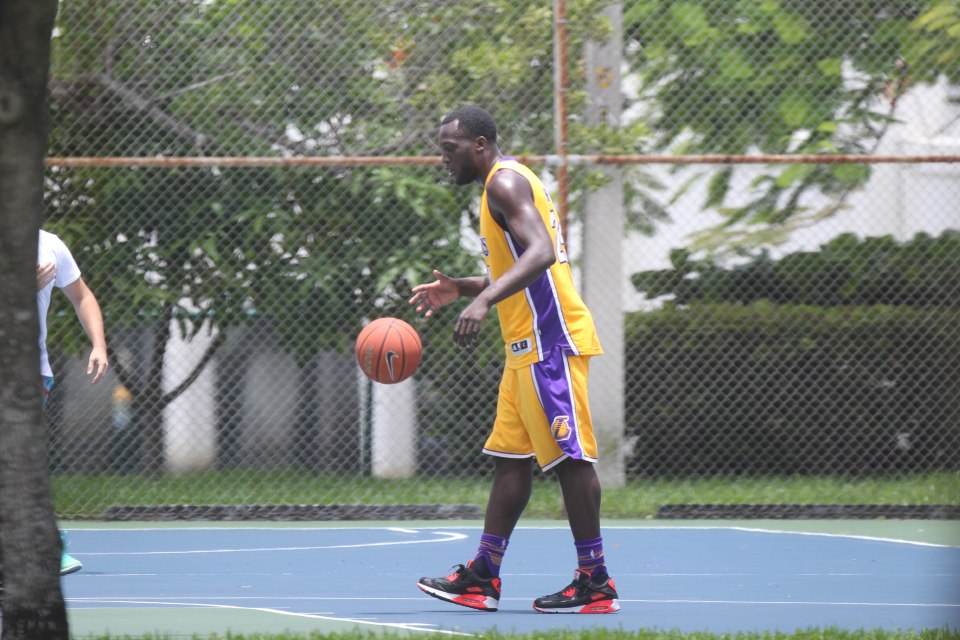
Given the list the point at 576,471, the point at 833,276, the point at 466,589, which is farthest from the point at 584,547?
the point at 833,276

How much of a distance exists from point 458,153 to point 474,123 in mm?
144

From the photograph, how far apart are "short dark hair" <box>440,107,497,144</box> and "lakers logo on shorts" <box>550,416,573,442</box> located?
1220 mm

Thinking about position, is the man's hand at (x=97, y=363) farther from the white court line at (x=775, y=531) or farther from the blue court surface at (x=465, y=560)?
the white court line at (x=775, y=531)

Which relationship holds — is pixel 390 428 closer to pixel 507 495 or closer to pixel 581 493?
pixel 507 495

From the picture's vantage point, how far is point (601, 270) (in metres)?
11.2

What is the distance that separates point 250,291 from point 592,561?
6.76 meters

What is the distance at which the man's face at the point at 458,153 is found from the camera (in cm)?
615

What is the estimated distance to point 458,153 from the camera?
6.15m

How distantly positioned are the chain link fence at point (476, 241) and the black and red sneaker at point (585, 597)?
4.51m

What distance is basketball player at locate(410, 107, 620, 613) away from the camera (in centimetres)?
597

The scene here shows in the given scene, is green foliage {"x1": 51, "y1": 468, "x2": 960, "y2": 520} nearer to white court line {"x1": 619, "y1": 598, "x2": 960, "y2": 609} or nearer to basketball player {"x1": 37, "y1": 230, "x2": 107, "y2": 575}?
white court line {"x1": 619, "y1": 598, "x2": 960, "y2": 609}

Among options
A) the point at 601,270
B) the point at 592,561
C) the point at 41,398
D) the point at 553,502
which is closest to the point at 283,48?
the point at 601,270

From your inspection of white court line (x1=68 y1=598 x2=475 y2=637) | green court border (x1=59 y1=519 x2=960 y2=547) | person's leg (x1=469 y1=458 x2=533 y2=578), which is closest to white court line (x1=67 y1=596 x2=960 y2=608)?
white court line (x1=68 y1=598 x2=475 y2=637)

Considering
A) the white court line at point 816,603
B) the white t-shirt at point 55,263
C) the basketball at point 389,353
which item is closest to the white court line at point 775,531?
the white court line at point 816,603
